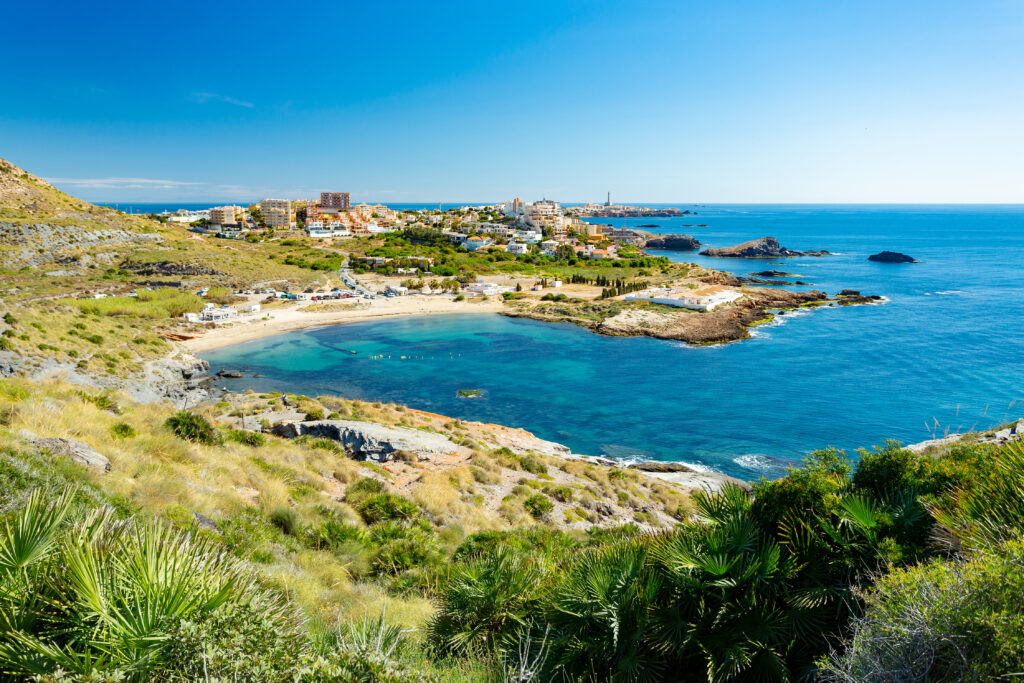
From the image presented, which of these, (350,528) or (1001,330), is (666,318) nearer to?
(1001,330)

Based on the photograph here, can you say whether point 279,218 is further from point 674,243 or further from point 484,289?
point 674,243

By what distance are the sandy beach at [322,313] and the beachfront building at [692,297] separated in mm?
17304

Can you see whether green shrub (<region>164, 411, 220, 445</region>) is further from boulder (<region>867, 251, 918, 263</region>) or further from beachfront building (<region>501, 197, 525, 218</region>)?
beachfront building (<region>501, 197, 525, 218</region>)

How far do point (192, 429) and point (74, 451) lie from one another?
496 cm

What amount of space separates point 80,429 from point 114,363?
1697 cm

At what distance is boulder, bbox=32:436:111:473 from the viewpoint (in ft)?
26.9

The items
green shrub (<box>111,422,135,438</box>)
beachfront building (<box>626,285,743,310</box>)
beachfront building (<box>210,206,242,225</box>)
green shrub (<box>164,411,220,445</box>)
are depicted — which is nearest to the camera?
green shrub (<box>111,422,135,438</box>)

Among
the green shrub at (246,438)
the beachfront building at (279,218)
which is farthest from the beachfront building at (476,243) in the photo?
the green shrub at (246,438)

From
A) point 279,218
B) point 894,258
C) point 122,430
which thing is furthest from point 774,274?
point 279,218

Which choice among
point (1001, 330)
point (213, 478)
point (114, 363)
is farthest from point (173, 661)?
point (1001, 330)

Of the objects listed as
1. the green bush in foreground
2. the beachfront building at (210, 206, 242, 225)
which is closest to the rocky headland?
the beachfront building at (210, 206, 242, 225)

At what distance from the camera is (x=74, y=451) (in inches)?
334

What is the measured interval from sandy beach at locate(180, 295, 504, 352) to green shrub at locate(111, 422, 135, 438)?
29770 mm

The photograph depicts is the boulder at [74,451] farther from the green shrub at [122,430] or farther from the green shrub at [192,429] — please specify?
the green shrub at [192,429]
